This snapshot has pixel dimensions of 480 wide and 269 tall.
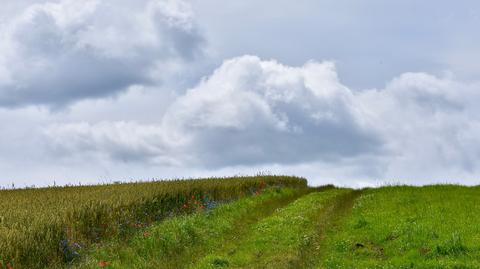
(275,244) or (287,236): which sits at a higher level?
(287,236)

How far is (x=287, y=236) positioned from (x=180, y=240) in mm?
4635

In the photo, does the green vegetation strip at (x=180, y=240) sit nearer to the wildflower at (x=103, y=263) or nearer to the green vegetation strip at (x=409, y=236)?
the wildflower at (x=103, y=263)

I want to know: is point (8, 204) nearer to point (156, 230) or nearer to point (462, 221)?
point (156, 230)

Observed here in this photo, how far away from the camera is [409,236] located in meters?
22.3

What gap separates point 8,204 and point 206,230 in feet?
34.0

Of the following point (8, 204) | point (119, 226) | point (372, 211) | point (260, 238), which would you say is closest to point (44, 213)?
point (119, 226)

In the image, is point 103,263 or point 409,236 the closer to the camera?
point 103,263

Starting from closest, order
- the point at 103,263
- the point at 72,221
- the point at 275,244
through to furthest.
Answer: the point at 103,263 → the point at 72,221 → the point at 275,244

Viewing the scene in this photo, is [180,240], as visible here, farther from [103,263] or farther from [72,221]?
[103,263]

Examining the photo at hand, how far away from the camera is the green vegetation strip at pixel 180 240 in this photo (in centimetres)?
1977

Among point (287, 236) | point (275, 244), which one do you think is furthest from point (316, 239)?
point (275, 244)

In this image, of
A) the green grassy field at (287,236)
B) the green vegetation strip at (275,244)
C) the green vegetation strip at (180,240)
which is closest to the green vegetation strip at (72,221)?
the green grassy field at (287,236)

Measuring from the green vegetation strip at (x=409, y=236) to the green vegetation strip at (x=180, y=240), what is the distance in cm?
500

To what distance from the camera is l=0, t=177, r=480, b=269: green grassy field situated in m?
19.3
